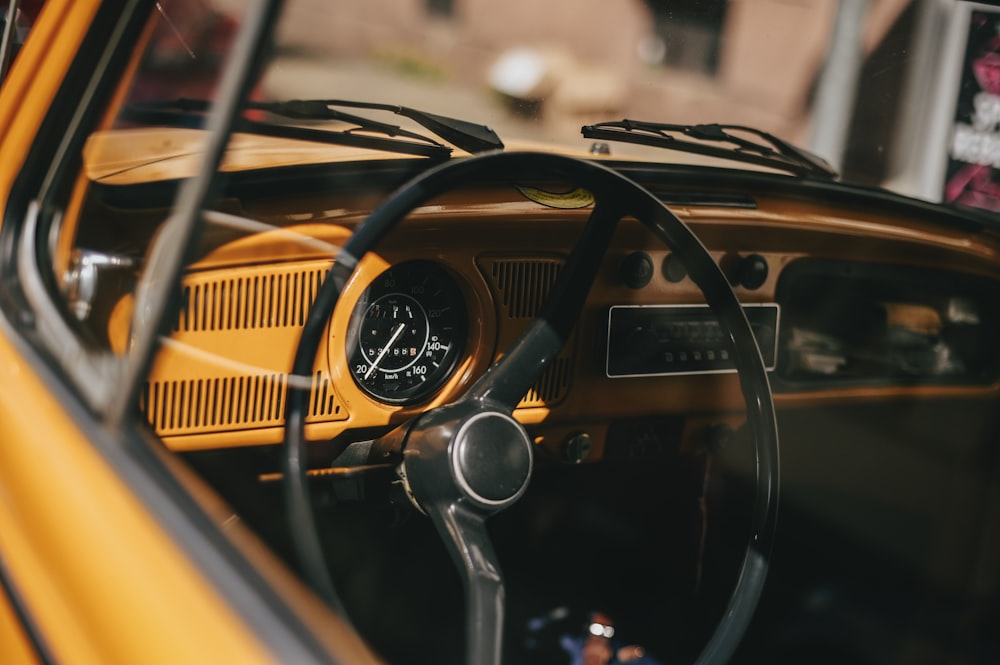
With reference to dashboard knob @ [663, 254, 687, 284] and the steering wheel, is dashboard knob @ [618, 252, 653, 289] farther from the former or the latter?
the steering wheel

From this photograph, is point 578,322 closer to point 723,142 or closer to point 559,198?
point 559,198

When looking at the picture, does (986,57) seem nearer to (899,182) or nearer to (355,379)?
(899,182)

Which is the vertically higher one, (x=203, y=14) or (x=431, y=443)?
(x=203, y=14)

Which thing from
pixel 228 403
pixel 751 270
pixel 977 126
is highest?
pixel 977 126

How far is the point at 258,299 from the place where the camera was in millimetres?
1724

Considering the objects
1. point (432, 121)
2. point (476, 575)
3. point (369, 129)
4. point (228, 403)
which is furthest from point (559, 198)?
point (476, 575)

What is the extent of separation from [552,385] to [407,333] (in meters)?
0.34

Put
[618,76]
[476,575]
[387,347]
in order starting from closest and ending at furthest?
[476,575], [387,347], [618,76]

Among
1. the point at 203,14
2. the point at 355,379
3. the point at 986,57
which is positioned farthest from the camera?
the point at 986,57

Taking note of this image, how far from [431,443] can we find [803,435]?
1356 millimetres

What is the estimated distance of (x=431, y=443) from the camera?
4.95 feet

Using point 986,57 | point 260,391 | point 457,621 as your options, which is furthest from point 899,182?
point 260,391

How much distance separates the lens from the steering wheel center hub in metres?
1.44

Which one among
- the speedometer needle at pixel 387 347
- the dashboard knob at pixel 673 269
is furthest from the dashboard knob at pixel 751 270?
the speedometer needle at pixel 387 347
